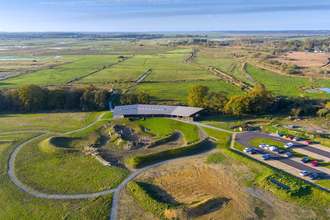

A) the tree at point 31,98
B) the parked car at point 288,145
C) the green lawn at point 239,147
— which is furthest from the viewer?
the tree at point 31,98

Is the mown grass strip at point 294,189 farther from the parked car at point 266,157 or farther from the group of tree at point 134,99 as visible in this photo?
the group of tree at point 134,99

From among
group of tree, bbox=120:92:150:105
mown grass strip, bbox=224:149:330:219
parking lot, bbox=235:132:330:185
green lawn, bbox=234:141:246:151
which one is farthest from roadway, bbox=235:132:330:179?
group of tree, bbox=120:92:150:105

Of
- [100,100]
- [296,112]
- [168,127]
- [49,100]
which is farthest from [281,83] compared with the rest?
[49,100]

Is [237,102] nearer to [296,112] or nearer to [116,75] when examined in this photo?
[296,112]

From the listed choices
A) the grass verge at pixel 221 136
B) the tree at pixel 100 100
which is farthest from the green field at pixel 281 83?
the tree at pixel 100 100

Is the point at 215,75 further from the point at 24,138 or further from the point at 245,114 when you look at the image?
the point at 24,138

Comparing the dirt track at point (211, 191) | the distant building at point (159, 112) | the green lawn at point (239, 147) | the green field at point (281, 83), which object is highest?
the green field at point (281, 83)

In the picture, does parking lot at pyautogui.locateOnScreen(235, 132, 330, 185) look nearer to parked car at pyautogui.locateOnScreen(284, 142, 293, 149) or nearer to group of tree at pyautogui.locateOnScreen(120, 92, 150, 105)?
parked car at pyautogui.locateOnScreen(284, 142, 293, 149)

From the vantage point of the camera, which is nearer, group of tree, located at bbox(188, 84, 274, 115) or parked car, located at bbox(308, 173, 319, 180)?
parked car, located at bbox(308, 173, 319, 180)
